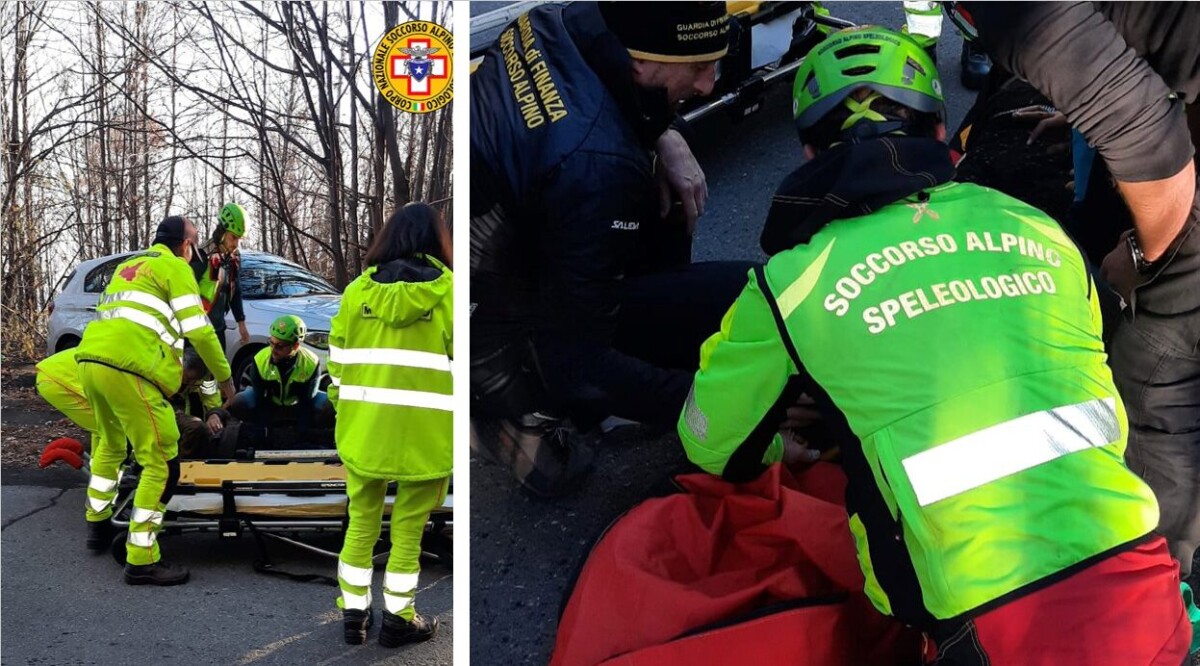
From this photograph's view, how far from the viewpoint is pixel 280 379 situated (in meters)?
1.70

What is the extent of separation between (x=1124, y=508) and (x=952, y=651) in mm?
268

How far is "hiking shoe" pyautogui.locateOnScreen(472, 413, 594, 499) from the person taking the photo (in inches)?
60.2

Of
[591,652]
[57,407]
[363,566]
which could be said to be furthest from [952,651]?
[57,407]

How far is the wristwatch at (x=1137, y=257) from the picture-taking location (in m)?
1.39

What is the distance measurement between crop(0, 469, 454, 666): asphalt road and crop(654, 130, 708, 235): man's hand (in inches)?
31.7

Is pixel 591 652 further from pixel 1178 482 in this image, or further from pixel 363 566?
pixel 1178 482

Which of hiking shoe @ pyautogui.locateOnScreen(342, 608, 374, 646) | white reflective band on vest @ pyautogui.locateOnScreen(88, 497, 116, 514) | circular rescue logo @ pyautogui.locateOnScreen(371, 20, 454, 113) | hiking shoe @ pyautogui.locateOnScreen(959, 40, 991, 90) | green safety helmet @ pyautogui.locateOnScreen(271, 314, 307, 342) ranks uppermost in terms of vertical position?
hiking shoe @ pyautogui.locateOnScreen(959, 40, 991, 90)

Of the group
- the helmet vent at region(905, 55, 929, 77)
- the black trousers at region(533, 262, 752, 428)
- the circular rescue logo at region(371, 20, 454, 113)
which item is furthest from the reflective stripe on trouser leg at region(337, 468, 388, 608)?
the helmet vent at region(905, 55, 929, 77)

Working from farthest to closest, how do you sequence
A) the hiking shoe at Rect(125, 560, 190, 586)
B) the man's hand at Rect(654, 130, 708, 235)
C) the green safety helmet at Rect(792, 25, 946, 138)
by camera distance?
the hiking shoe at Rect(125, 560, 190, 586), the man's hand at Rect(654, 130, 708, 235), the green safety helmet at Rect(792, 25, 946, 138)

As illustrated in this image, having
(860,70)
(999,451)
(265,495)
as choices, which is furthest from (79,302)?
(999,451)

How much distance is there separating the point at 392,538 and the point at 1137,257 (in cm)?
134

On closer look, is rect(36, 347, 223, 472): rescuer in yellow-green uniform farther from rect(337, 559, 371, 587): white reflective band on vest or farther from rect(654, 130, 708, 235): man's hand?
rect(654, 130, 708, 235): man's hand

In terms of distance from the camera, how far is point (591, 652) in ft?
4.46

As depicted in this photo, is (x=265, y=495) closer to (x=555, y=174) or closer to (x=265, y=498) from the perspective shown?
(x=265, y=498)
